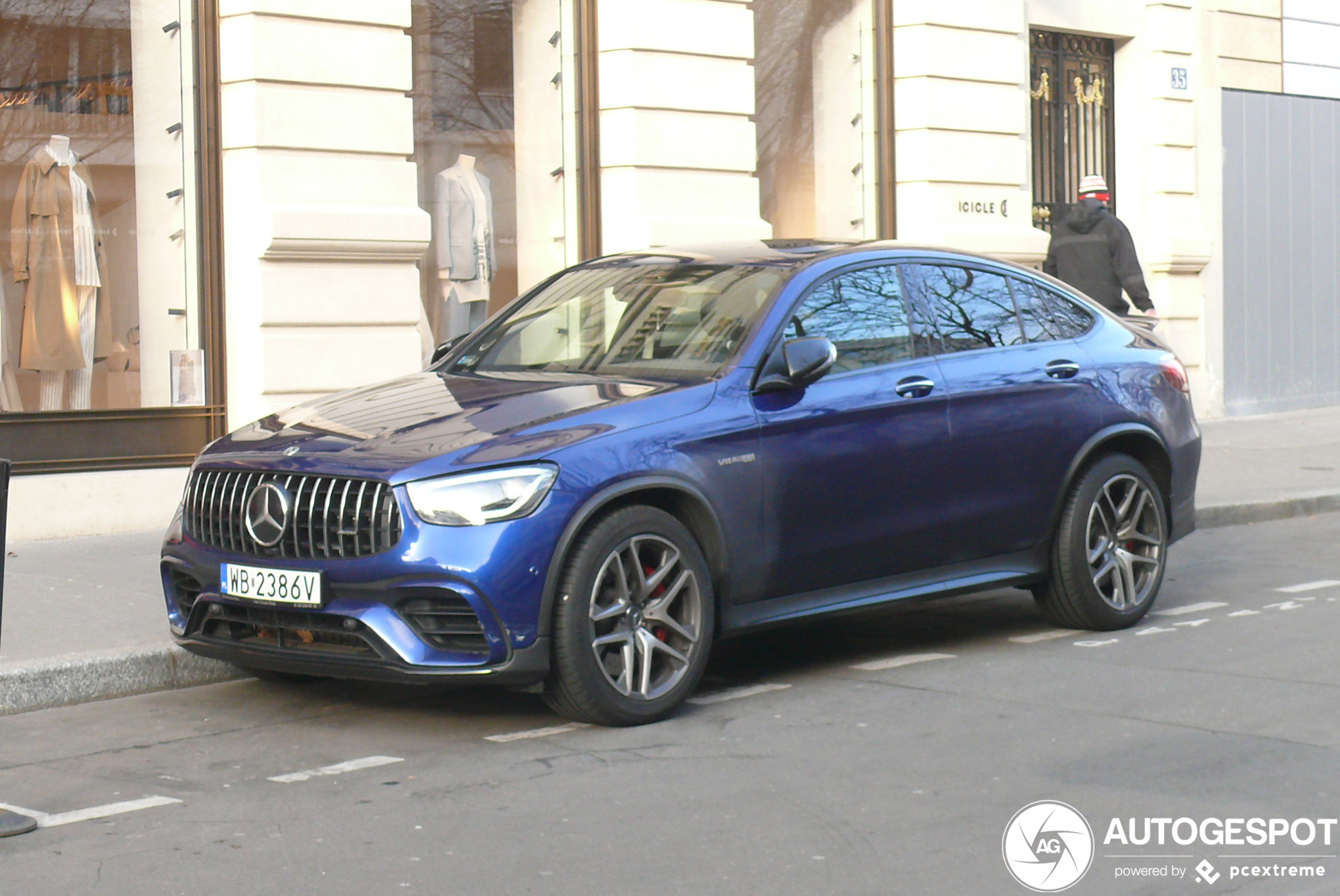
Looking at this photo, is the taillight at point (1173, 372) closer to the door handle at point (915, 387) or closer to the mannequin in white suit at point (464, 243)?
the door handle at point (915, 387)

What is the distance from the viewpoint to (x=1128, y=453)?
775cm

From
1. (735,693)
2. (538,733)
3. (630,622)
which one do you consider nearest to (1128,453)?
(735,693)

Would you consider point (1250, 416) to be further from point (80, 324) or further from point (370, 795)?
point (370, 795)

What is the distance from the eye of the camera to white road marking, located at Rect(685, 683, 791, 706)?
6.29m

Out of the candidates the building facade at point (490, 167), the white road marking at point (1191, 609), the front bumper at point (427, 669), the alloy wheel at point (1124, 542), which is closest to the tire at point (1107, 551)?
the alloy wheel at point (1124, 542)

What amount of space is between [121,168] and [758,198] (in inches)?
205

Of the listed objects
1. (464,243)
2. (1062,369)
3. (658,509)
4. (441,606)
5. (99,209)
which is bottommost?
(441,606)

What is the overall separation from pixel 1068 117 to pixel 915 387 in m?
11.8

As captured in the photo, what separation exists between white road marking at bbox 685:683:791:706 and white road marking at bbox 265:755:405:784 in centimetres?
120

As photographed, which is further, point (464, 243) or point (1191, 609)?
point (464, 243)

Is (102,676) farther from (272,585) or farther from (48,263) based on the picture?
(48,263)

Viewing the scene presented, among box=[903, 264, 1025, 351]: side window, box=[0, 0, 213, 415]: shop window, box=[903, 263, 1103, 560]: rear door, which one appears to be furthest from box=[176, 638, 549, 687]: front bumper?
box=[0, 0, 213, 415]: shop window

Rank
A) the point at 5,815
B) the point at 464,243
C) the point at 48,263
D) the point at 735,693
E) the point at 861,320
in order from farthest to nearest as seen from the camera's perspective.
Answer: the point at 464,243 → the point at 48,263 → the point at 861,320 → the point at 735,693 → the point at 5,815

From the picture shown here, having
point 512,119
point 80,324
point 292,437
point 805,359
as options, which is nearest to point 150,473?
point 80,324
